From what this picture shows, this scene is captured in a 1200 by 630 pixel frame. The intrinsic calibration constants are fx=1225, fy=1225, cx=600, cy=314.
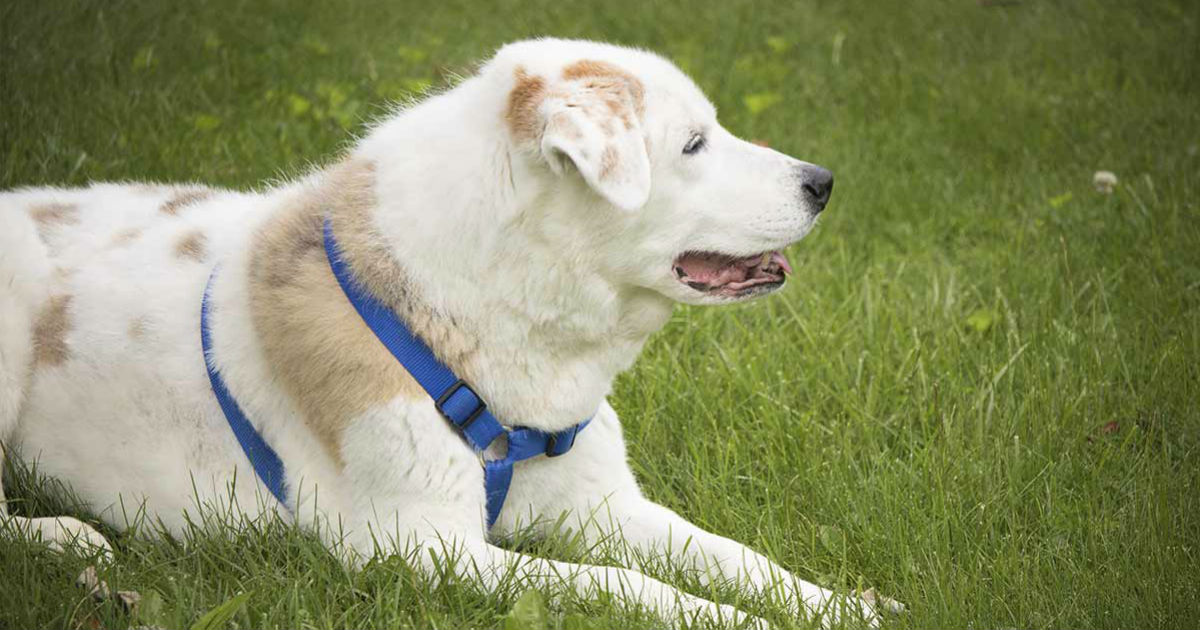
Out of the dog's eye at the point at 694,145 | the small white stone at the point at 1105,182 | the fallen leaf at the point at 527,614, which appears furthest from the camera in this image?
the small white stone at the point at 1105,182

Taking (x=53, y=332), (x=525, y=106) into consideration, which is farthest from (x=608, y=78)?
(x=53, y=332)

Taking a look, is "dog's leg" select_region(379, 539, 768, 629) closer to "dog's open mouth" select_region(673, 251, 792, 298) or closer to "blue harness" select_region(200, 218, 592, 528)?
"blue harness" select_region(200, 218, 592, 528)

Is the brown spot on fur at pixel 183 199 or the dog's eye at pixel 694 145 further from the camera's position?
the brown spot on fur at pixel 183 199

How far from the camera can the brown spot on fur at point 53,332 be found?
344 cm

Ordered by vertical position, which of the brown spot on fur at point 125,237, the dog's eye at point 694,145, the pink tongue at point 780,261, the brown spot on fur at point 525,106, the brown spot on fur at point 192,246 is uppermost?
the brown spot on fur at point 525,106

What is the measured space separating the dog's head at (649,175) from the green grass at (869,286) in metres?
0.71

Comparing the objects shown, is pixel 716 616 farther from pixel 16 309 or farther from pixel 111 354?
pixel 16 309

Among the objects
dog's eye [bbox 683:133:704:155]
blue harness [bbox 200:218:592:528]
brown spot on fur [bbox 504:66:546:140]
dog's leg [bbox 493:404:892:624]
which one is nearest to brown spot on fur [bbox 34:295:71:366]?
blue harness [bbox 200:218:592:528]

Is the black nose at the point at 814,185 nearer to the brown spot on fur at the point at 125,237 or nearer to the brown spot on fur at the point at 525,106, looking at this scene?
the brown spot on fur at the point at 525,106

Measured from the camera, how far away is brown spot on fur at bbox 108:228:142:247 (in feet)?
11.7

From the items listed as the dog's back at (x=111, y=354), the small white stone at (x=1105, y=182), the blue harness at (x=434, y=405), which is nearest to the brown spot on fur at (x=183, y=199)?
the dog's back at (x=111, y=354)

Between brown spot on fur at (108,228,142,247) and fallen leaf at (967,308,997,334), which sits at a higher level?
brown spot on fur at (108,228,142,247)

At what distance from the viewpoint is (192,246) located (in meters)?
3.52

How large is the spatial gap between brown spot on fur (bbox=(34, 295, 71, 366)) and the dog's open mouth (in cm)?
173
